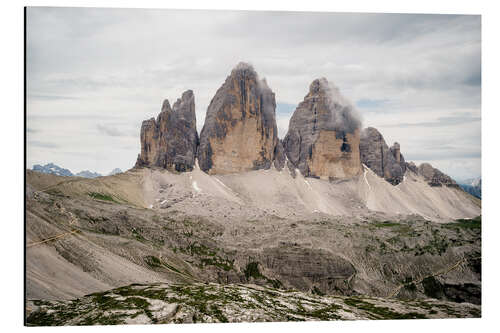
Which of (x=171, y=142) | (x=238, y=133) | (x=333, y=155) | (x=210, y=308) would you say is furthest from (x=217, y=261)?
(x=333, y=155)

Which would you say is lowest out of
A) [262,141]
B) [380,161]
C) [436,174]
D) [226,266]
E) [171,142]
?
[226,266]

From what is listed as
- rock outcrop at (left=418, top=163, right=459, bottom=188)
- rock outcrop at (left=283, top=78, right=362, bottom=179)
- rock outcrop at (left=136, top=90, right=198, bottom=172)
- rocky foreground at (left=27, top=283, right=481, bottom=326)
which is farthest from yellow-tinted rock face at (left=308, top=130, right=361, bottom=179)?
rocky foreground at (left=27, top=283, right=481, bottom=326)

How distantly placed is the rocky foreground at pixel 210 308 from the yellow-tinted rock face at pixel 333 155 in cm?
5394

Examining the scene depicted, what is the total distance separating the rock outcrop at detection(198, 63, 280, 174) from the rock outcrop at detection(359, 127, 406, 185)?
15883 mm

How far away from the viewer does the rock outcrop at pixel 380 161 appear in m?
69.6

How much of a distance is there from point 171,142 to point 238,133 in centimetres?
985

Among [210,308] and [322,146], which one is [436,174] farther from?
[210,308]

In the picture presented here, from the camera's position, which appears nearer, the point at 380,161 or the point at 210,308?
the point at 210,308

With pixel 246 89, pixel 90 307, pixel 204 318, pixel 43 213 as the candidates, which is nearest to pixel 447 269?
pixel 204 318

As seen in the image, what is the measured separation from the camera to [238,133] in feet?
205

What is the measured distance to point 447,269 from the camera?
66.5ft

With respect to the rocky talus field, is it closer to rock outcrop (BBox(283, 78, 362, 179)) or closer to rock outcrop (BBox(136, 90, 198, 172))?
rock outcrop (BBox(136, 90, 198, 172))

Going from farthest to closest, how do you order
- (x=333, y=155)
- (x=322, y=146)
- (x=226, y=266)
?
(x=333, y=155) < (x=322, y=146) < (x=226, y=266)

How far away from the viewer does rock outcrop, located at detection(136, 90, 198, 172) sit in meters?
55.2
